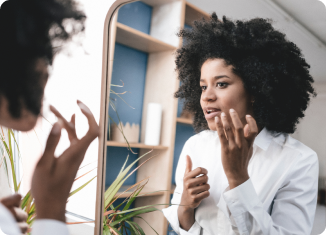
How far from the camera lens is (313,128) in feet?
1.39

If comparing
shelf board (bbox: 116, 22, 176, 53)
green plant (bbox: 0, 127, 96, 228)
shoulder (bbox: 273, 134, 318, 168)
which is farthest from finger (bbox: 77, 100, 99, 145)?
shoulder (bbox: 273, 134, 318, 168)

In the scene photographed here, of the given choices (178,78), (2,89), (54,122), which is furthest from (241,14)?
(2,89)

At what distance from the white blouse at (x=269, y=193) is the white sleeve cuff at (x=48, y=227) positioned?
391 mm

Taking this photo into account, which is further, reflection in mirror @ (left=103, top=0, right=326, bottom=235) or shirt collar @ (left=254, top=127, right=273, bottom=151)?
reflection in mirror @ (left=103, top=0, right=326, bottom=235)

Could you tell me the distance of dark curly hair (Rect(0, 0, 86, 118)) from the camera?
728mm

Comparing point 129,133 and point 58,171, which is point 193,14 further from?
point 58,171

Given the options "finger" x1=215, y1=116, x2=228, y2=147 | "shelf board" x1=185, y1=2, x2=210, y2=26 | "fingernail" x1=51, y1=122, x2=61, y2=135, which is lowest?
"fingernail" x1=51, y1=122, x2=61, y2=135

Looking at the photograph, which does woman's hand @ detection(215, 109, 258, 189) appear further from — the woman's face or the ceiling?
the ceiling

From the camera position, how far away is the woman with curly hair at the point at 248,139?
17.0 inches

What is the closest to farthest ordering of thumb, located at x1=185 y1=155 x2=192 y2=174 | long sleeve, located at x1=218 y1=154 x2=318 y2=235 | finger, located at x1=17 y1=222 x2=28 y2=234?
long sleeve, located at x1=218 y1=154 x2=318 y2=235 → thumb, located at x1=185 y1=155 x2=192 y2=174 → finger, located at x1=17 y1=222 x2=28 y2=234

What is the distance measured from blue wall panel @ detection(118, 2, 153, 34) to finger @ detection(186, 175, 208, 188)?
0.35 meters

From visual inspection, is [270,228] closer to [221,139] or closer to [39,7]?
[221,139]

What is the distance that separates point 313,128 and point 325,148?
0.12ft

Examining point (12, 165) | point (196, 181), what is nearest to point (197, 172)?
point (196, 181)
